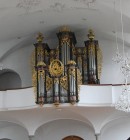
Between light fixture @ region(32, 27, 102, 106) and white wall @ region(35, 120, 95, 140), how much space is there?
7.14 feet

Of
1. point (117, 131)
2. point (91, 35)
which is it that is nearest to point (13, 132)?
point (117, 131)

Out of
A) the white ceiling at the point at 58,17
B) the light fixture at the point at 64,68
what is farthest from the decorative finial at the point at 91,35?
the white ceiling at the point at 58,17

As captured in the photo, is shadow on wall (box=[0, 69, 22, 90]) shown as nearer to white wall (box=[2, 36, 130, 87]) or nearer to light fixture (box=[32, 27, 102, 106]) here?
white wall (box=[2, 36, 130, 87])

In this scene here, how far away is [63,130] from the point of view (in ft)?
51.7

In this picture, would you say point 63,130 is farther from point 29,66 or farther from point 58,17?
point 58,17

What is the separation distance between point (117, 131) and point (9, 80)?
6.04m

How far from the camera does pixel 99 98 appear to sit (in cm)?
1345

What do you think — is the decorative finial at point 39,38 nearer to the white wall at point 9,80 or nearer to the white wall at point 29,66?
the white wall at point 29,66

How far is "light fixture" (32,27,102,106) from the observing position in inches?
497

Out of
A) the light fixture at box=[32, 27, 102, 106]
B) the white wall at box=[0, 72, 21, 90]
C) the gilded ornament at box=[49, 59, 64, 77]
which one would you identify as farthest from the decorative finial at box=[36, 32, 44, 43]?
the white wall at box=[0, 72, 21, 90]

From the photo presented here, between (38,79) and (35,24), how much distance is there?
10.2 feet

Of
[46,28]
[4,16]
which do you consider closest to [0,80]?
[46,28]

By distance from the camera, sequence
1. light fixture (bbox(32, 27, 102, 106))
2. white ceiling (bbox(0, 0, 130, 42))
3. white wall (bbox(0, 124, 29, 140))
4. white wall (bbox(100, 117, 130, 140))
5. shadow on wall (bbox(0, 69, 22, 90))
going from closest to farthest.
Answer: light fixture (bbox(32, 27, 102, 106)) < white ceiling (bbox(0, 0, 130, 42)) < white wall (bbox(100, 117, 130, 140)) < white wall (bbox(0, 124, 29, 140)) < shadow on wall (bbox(0, 69, 22, 90))

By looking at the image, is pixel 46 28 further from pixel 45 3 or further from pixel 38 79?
pixel 38 79
